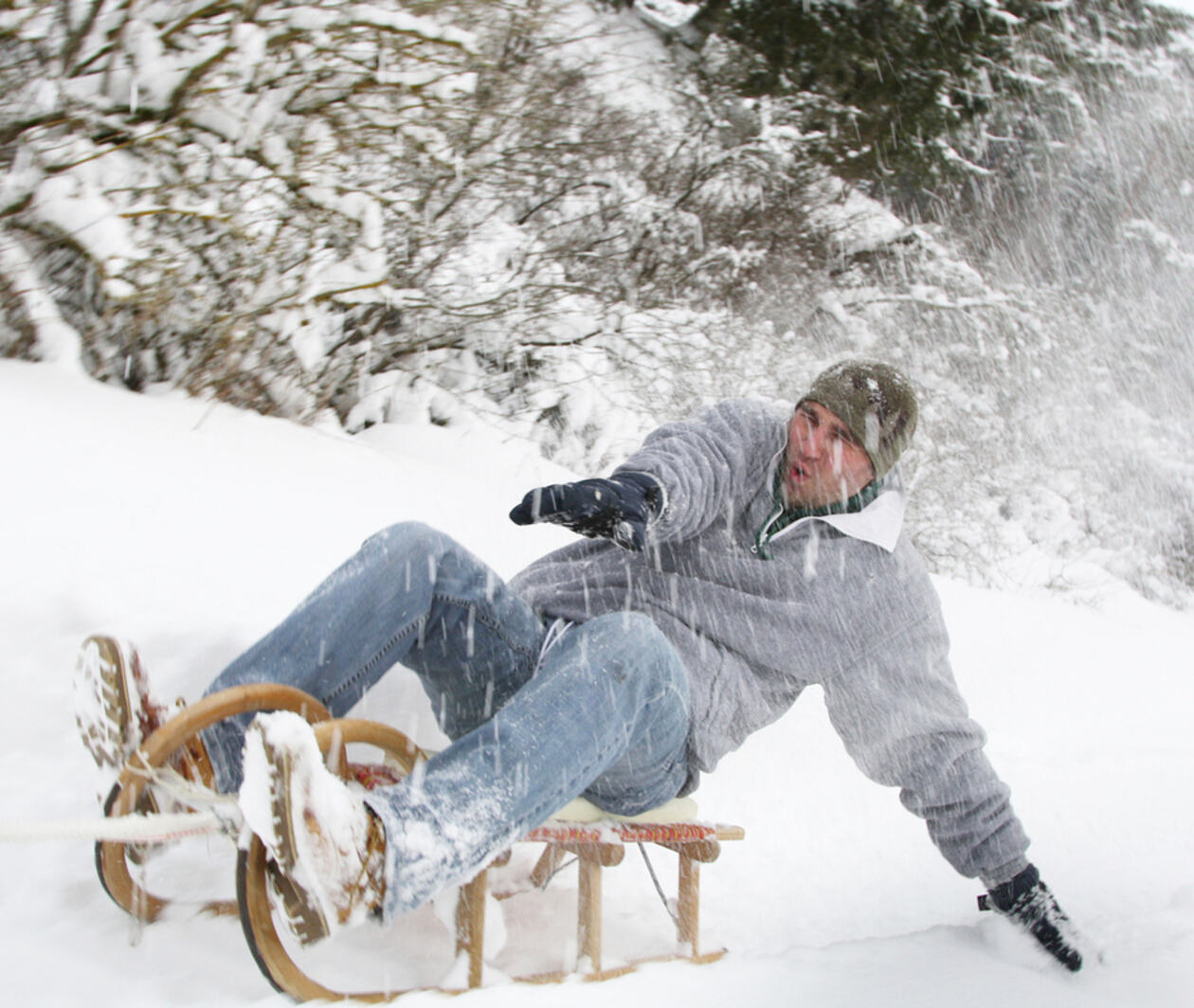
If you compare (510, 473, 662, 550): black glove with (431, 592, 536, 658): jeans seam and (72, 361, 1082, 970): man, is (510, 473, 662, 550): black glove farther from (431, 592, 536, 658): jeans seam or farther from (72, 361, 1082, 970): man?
(431, 592, 536, 658): jeans seam

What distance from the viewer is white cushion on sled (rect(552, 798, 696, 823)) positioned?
155 centimetres

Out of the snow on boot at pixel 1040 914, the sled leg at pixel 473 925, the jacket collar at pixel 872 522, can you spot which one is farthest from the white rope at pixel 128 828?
the snow on boot at pixel 1040 914

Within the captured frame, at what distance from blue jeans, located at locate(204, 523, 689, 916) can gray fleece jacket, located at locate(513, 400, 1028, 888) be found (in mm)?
173

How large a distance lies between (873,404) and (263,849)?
122 centimetres

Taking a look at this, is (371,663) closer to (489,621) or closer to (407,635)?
(407,635)

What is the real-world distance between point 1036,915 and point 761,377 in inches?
170

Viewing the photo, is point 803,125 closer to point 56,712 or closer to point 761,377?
point 761,377

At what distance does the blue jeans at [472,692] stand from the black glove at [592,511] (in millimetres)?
131

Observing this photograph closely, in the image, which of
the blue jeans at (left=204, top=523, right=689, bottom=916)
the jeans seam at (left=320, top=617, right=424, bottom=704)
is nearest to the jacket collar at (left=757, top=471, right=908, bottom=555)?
the blue jeans at (left=204, top=523, right=689, bottom=916)

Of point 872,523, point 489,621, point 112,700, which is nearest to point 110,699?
point 112,700

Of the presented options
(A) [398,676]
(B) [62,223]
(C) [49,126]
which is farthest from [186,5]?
(A) [398,676]

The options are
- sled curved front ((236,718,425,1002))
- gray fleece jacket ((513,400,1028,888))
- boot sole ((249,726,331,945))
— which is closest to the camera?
boot sole ((249,726,331,945))

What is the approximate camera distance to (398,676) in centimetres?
205

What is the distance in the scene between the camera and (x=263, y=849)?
113 cm
